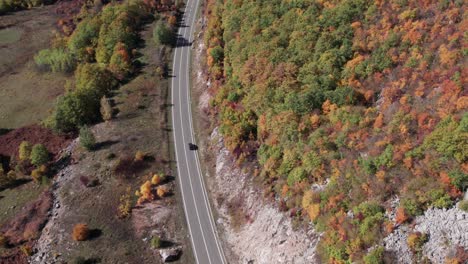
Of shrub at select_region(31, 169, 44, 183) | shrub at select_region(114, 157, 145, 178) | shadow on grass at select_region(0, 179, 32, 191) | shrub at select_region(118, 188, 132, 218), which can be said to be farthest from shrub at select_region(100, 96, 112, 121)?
shrub at select_region(118, 188, 132, 218)

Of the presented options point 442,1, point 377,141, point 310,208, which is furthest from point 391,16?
point 310,208

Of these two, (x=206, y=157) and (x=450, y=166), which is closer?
(x=450, y=166)

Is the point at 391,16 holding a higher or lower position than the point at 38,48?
higher

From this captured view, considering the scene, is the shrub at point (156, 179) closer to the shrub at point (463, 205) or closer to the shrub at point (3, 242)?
the shrub at point (3, 242)

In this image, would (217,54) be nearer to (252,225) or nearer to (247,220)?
(247,220)

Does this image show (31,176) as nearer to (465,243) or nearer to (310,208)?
(310,208)

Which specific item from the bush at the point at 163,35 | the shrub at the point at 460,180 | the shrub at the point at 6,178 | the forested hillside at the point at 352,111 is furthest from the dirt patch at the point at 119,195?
the shrub at the point at 460,180

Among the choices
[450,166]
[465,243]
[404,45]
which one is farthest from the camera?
[404,45]
